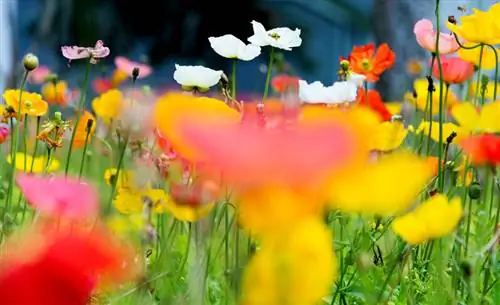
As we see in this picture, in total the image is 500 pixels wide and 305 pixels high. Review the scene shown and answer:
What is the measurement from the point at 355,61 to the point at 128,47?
6.62 m

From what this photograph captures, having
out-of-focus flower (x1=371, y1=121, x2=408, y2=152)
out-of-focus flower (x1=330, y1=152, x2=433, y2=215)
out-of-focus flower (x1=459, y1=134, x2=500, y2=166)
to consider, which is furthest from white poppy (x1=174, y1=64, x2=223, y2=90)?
out-of-focus flower (x1=330, y1=152, x2=433, y2=215)

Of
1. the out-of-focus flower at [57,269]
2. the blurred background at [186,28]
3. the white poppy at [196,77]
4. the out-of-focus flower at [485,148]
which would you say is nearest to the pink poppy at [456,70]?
the white poppy at [196,77]

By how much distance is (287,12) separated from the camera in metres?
8.09

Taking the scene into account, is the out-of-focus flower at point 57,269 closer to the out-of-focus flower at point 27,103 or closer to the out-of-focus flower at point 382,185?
the out-of-focus flower at point 382,185

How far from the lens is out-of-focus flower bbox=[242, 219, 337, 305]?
367 millimetres

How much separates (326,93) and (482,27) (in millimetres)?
174

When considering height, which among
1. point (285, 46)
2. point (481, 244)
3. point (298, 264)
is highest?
point (285, 46)

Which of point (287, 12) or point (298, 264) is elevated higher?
point (287, 12)

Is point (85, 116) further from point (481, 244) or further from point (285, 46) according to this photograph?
point (481, 244)

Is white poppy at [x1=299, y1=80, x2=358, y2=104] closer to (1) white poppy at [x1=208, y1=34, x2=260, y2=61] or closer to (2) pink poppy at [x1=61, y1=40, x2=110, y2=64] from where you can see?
(1) white poppy at [x1=208, y1=34, x2=260, y2=61]

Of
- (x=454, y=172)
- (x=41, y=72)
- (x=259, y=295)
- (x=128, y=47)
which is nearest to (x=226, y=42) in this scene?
(x=454, y=172)

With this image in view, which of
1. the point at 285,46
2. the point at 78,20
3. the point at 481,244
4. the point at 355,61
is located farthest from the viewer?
the point at 78,20

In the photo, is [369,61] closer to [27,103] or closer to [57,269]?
[27,103]

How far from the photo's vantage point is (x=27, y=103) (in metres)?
1.25
